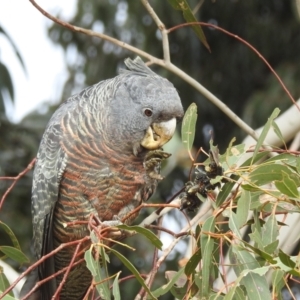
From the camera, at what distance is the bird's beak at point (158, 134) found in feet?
6.43

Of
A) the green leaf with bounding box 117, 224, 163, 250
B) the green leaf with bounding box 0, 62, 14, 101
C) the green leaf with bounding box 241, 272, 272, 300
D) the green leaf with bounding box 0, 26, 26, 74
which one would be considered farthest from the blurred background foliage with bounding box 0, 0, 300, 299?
the green leaf with bounding box 241, 272, 272, 300

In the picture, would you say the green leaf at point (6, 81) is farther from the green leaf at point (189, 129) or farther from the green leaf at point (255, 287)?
the green leaf at point (255, 287)

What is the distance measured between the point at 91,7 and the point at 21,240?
1732 millimetres

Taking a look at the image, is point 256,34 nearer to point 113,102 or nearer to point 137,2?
point 137,2

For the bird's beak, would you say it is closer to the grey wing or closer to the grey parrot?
the grey parrot

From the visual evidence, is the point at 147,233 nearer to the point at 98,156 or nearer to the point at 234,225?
the point at 234,225

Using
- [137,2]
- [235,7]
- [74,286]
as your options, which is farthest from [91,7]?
[74,286]

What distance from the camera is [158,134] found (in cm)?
200

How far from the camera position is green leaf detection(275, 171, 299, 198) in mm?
1246

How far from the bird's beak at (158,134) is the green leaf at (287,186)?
731 millimetres

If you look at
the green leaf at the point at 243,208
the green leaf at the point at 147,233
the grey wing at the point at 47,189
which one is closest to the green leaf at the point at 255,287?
the green leaf at the point at 243,208

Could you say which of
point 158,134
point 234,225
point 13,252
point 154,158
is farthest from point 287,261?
point 158,134

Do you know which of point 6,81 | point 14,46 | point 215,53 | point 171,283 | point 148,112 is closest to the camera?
point 171,283

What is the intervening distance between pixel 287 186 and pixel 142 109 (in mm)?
831
